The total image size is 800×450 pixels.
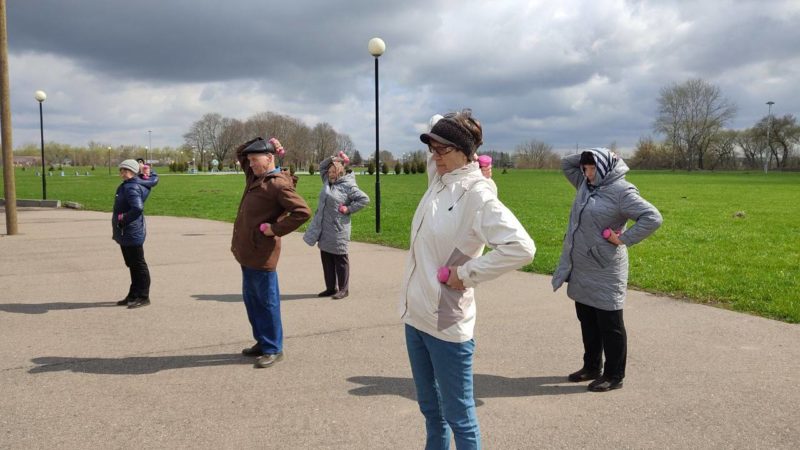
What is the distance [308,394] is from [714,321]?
4.30 meters

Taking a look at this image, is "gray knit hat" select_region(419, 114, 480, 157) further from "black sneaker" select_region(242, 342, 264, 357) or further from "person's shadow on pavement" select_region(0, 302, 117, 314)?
"person's shadow on pavement" select_region(0, 302, 117, 314)

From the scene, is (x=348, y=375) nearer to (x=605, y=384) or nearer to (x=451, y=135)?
(x=605, y=384)

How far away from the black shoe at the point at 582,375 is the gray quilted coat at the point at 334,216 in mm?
3527

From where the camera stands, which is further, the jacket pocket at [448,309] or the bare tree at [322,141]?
the bare tree at [322,141]

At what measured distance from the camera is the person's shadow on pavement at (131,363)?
182 inches

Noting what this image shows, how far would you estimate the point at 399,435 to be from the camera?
138 inches

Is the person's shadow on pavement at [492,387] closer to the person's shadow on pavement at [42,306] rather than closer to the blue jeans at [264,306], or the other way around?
the blue jeans at [264,306]

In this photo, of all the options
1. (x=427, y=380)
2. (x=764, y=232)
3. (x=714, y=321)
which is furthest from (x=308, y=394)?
(x=764, y=232)

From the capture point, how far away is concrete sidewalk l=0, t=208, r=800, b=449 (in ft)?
11.6

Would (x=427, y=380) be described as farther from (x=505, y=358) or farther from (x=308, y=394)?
(x=505, y=358)

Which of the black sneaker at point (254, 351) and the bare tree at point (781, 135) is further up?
the bare tree at point (781, 135)

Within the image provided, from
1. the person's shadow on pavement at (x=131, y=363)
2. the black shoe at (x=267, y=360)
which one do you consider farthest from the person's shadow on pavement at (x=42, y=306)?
the black shoe at (x=267, y=360)

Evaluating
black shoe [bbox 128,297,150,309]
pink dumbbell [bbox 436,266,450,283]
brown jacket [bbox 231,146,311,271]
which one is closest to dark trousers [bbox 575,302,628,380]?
pink dumbbell [bbox 436,266,450,283]

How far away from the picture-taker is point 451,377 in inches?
103
